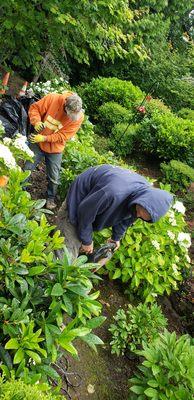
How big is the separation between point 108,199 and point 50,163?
210cm

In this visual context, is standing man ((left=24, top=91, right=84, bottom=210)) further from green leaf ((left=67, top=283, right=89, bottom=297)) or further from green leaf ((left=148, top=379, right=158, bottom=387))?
green leaf ((left=148, top=379, right=158, bottom=387))

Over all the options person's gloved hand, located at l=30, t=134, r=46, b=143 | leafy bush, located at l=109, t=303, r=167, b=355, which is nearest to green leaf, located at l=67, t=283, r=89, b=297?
leafy bush, located at l=109, t=303, r=167, b=355

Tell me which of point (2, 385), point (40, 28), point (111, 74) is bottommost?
point (111, 74)

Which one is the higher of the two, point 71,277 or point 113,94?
point 71,277

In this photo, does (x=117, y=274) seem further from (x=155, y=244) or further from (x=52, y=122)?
(x=52, y=122)

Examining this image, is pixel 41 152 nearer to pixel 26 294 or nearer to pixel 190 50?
pixel 26 294

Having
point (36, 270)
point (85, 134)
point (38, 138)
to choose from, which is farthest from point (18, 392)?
point (85, 134)

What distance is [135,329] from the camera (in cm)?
416

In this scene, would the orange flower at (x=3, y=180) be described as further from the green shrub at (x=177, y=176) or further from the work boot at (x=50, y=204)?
the green shrub at (x=177, y=176)

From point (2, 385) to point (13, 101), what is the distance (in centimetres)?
519

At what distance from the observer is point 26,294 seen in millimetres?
2277

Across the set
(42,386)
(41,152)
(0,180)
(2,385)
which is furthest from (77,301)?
(41,152)

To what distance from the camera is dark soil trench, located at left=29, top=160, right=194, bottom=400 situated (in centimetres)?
370

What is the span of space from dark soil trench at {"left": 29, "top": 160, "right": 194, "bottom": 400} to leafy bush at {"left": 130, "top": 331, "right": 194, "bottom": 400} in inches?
16.6
